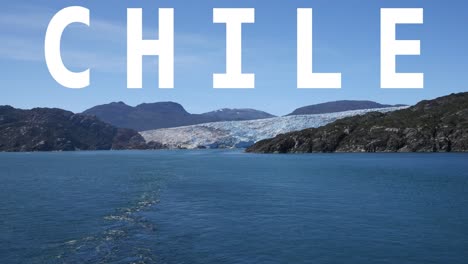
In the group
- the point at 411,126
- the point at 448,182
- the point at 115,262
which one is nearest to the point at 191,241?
the point at 115,262

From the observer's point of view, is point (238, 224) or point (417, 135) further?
point (417, 135)

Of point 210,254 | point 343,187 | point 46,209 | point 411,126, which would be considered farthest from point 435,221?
point 411,126

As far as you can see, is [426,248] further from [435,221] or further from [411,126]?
[411,126]

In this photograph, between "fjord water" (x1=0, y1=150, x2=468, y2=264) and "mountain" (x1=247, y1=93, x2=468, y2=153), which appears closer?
"fjord water" (x1=0, y1=150, x2=468, y2=264)

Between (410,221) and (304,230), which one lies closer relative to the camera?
(304,230)

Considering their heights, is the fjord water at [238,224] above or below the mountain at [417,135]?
below

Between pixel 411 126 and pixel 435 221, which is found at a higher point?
pixel 411 126

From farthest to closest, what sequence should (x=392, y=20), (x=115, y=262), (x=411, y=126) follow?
(x=411, y=126) → (x=392, y=20) → (x=115, y=262)

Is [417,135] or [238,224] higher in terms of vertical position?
[417,135]

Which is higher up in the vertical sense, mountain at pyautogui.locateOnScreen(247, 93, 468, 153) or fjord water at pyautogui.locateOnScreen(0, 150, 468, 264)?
mountain at pyautogui.locateOnScreen(247, 93, 468, 153)

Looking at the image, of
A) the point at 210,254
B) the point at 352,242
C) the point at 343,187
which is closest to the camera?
the point at 210,254

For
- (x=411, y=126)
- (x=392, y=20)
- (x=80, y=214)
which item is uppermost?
(x=392, y=20)
